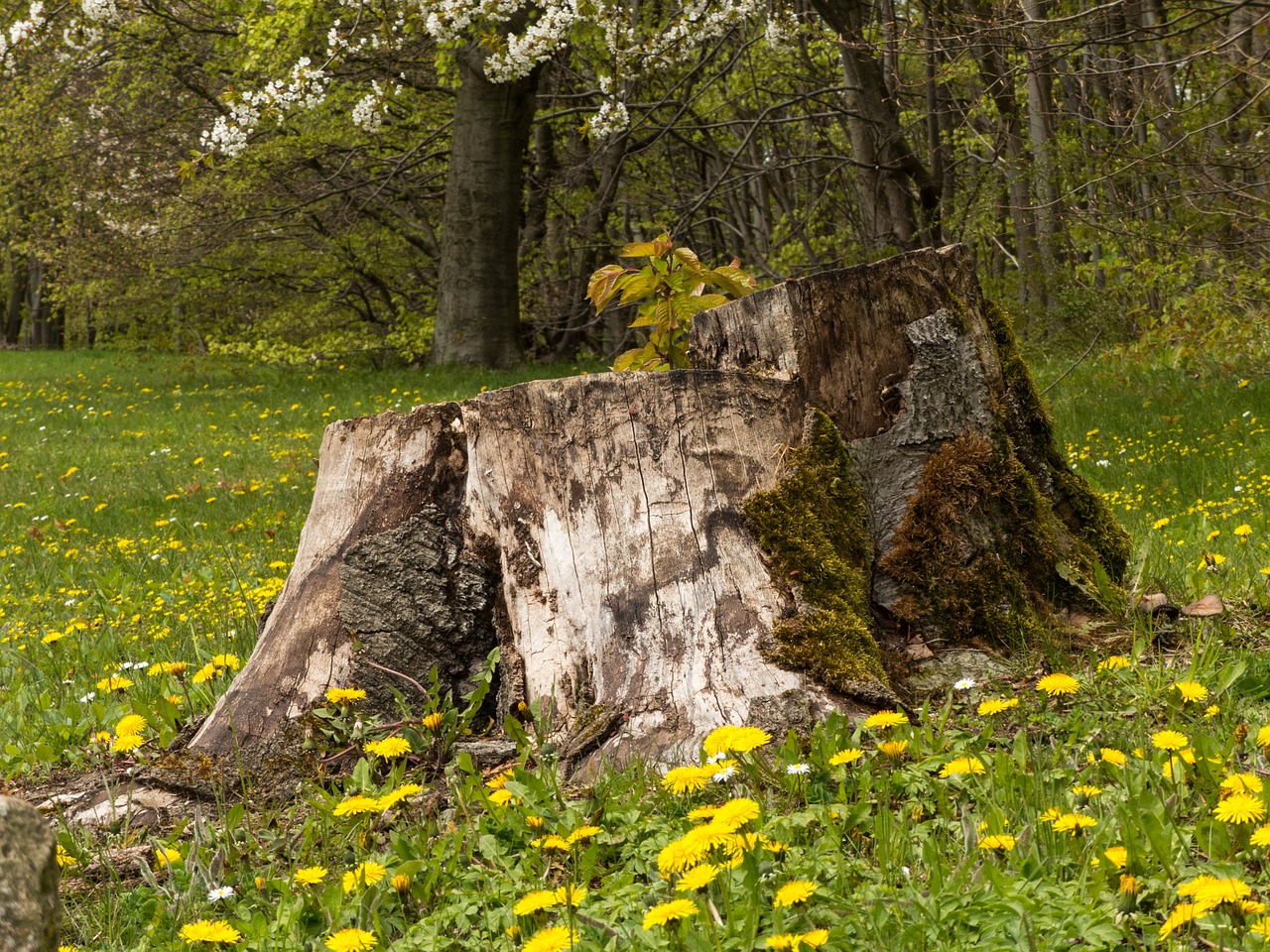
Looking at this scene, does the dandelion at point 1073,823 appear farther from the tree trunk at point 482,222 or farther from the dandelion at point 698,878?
the tree trunk at point 482,222

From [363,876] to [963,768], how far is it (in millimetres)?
1147

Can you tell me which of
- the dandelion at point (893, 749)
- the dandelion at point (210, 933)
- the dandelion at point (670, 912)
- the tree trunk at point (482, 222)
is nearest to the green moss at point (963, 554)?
the dandelion at point (893, 749)

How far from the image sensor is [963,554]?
3180 millimetres

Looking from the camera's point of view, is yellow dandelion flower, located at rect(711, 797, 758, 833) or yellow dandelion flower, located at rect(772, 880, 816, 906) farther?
yellow dandelion flower, located at rect(711, 797, 758, 833)

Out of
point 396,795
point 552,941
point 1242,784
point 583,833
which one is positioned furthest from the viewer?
point 396,795

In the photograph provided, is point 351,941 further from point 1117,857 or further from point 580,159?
point 580,159

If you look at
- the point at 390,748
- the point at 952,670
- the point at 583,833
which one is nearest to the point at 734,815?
the point at 583,833

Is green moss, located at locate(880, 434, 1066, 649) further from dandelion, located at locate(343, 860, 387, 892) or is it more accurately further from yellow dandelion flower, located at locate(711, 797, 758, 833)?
dandelion, located at locate(343, 860, 387, 892)

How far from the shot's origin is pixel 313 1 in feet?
33.0

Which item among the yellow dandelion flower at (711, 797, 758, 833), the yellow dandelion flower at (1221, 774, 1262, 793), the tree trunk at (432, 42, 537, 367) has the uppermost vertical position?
the tree trunk at (432, 42, 537, 367)

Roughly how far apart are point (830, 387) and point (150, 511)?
240 inches

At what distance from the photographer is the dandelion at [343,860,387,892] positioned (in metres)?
2.15

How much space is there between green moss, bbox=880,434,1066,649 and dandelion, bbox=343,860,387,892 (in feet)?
5.22

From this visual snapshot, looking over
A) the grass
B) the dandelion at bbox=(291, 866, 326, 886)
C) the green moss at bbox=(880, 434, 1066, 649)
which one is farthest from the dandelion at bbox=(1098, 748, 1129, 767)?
the dandelion at bbox=(291, 866, 326, 886)
